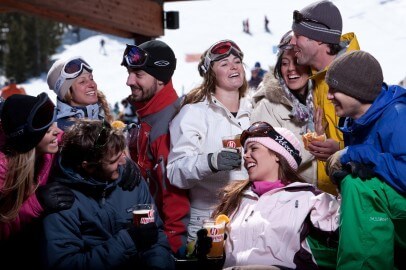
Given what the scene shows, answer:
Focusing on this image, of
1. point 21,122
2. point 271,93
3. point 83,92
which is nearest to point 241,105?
point 271,93

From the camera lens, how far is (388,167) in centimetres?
254

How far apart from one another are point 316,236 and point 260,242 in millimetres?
305

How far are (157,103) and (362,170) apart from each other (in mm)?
1820

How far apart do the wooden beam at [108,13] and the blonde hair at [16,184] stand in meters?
4.18

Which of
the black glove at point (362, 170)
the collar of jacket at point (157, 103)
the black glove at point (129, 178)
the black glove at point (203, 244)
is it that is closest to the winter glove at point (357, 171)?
the black glove at point (362, 170)

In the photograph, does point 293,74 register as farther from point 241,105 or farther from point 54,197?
point 54,197

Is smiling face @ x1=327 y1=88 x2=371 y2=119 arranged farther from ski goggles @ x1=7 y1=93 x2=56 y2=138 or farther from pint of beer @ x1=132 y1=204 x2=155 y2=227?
ski goggles @ x1=7 y1=93 x2=56 y2=138

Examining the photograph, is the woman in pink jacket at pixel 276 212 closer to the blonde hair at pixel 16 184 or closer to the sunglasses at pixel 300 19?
the sunglasses at pixel 300 19

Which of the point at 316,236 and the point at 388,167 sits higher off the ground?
the point at 388,167

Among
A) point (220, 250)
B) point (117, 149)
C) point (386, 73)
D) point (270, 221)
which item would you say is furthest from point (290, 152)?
point (386, 73)

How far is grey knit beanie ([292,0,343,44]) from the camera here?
3740mm

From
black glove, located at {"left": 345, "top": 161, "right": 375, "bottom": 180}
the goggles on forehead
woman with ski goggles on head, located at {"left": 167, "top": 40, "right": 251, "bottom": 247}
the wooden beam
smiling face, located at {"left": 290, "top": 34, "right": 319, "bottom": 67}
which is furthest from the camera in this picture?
the wooden beam

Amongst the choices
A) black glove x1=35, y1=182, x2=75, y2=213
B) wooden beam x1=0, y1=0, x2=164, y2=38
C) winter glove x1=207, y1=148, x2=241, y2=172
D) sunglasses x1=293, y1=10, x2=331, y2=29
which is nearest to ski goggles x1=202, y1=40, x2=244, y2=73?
sunglasses x1=293, y1=10, x2=331, y2=29

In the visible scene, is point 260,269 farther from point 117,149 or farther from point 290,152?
point 117,149
